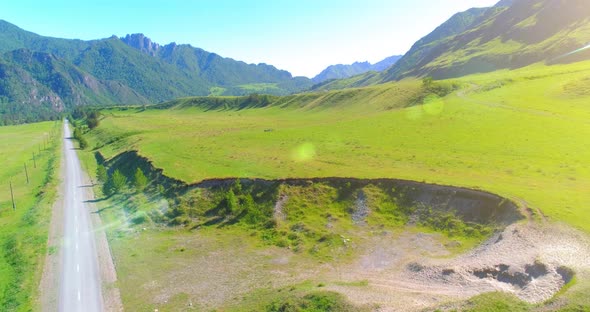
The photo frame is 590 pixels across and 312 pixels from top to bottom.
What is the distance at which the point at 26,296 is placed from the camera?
1506 inches

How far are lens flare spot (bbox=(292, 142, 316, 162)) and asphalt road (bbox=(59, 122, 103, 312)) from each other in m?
39.4

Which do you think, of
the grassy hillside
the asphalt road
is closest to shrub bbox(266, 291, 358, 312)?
the asphalt road

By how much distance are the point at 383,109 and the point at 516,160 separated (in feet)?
254

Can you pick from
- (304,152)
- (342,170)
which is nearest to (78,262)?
(342,170)

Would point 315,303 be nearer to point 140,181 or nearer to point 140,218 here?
point 140,218

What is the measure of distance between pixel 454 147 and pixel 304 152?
31.0m

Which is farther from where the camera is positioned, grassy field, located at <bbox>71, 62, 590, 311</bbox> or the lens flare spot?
the lens flare spot

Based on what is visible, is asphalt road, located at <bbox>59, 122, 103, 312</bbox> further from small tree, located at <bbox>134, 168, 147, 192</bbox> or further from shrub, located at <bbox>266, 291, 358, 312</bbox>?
shrub, located at <bbox>266, 291, 358, 312</bbox>

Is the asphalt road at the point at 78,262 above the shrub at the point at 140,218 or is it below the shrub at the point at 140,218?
below

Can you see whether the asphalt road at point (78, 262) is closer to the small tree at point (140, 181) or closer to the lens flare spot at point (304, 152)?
the small tree at point (140, 181)

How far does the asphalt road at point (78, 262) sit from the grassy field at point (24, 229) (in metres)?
2.82

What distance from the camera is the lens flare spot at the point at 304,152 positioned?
243ft

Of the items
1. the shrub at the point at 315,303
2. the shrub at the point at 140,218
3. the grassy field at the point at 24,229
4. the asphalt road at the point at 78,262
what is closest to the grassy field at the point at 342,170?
the shrub at the point at 315,303

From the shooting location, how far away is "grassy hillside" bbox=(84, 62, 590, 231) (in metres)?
50.2
